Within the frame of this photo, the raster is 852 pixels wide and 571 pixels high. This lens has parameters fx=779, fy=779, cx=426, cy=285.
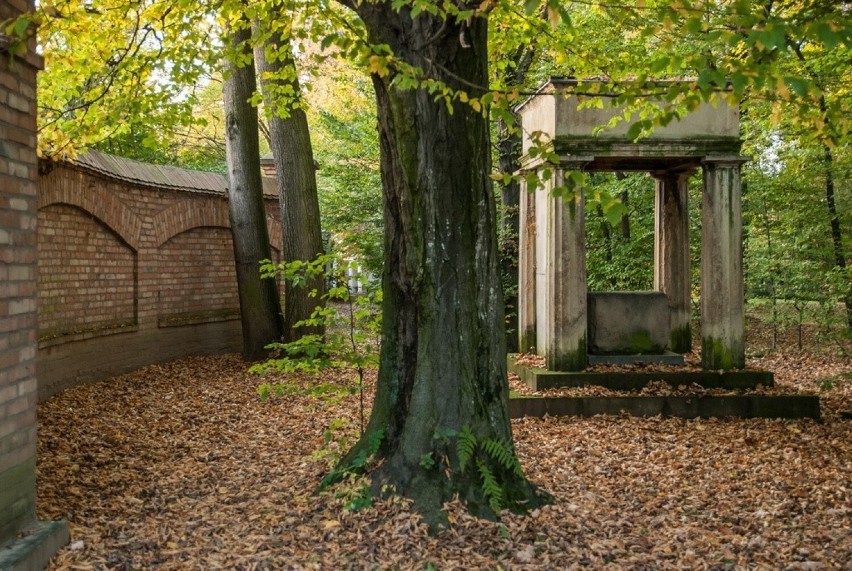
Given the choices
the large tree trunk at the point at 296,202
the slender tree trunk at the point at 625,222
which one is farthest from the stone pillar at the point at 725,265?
→ the slender tree trunk at the point at 625,222

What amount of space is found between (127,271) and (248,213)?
207cm

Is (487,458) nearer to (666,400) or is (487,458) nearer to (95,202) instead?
(666,400)

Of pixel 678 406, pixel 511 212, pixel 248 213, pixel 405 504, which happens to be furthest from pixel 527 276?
pixel 405 504

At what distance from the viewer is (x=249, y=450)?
7.05 m

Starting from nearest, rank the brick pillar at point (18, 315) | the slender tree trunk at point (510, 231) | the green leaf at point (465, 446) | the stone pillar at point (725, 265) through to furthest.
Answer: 1. the brick pillar at point (18, 315)
2. the green leaf at point (465, 446)
3. the stone pillar at point (725, 265)
4. the slender tree trunk at point (510, 231)

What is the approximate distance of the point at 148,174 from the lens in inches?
458

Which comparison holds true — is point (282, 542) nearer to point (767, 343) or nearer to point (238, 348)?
point (238, 348)

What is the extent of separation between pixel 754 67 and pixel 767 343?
13.7 metres

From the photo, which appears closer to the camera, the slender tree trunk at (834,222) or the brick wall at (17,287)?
the brick wall at (17,287)

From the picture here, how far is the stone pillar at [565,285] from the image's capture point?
8.80 metres

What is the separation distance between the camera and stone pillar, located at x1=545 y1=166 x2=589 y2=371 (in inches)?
347

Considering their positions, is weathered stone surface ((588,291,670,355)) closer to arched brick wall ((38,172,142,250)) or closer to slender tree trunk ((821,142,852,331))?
slender tree trunk ((821,142,852,331))

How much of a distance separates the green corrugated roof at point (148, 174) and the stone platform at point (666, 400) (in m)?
A: 6.12

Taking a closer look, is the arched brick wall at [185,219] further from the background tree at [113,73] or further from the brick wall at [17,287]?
the brick wall at [17,287]
